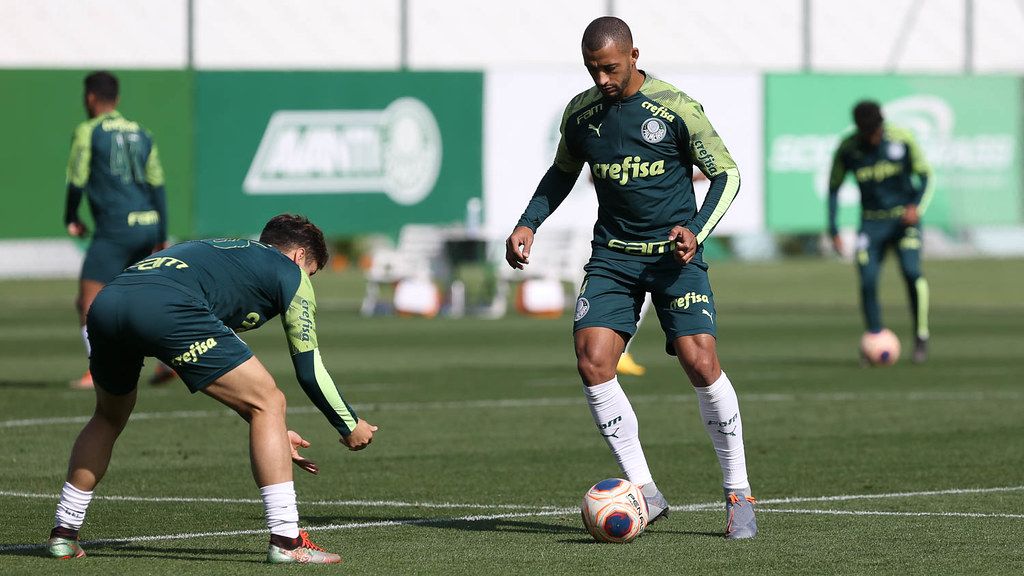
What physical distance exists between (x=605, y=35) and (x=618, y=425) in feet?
5.52

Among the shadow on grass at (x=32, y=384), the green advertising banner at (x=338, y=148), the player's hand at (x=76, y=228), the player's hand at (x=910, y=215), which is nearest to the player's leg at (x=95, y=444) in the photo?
the player's hand at (x=76, y=228)

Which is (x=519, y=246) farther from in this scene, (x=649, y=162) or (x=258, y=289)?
(x=258, y=289)

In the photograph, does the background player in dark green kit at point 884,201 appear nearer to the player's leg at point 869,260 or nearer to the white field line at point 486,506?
the player's leg at point 869,260

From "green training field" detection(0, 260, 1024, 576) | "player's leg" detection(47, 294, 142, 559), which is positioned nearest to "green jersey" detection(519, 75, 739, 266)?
"green training field" detection(0, 260, 1024, 576)

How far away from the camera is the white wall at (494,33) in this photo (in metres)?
31.8

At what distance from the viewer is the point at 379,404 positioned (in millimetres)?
14469

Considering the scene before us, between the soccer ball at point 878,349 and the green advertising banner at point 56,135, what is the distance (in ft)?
39.6

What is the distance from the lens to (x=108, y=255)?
1513 cm

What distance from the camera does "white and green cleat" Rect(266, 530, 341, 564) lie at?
7.49m

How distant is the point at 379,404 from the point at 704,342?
627cm

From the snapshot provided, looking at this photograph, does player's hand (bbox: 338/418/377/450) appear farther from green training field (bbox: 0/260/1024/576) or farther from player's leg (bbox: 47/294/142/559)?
player's leg (bbox: 47/294/142/559)

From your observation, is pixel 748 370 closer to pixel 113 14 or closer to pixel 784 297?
pixel 784 297

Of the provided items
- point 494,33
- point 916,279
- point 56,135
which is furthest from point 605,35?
point 494,33

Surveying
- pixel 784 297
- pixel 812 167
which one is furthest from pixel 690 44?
pixel 784 297
